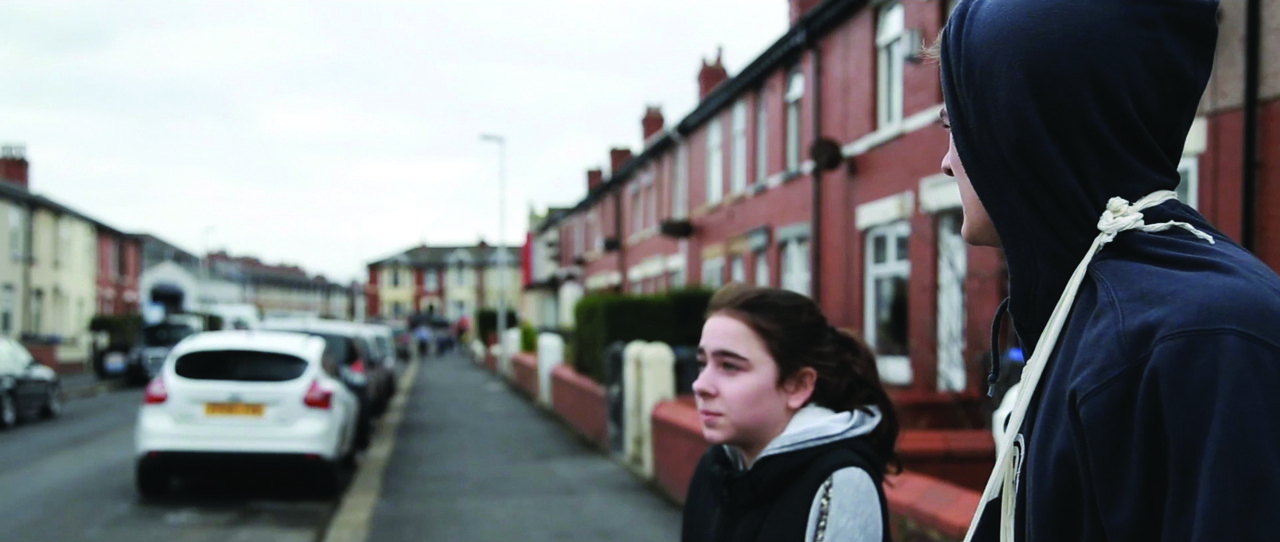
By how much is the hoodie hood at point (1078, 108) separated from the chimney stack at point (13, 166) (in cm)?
4927

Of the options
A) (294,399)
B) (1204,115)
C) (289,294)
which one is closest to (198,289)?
(289,294)

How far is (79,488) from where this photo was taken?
11.6 metres

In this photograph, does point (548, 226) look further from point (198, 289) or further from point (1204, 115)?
point (1204, 115)

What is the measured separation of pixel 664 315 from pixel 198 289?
69.6 meters

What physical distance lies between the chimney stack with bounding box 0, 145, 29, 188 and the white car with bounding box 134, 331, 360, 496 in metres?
38.4

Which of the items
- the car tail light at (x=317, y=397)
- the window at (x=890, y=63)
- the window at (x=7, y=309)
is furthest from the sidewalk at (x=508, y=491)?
the window at (x=7, y=309)

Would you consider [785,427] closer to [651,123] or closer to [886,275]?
[886,275]

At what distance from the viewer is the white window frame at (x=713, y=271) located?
22.2 meters

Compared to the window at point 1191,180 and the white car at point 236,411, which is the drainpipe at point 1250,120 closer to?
the window at point 1191,180

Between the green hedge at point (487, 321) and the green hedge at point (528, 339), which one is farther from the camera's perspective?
the green hedge at point (487, 321)

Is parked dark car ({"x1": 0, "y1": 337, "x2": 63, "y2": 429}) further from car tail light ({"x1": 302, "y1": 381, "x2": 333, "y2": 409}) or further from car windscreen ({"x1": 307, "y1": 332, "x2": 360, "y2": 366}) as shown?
car tail light ({"x1": 302, "y1": 381, "x2": 333, "y2": 409})

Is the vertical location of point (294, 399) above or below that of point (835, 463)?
below

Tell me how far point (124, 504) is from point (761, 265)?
11.5 m

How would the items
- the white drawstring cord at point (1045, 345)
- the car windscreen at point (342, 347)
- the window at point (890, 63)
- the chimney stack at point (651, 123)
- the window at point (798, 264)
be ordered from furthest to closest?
the chimney stack at point (651, 123), the window at point (798, 264), the car windscreen at point (342, 347), the window at point (890, 63), the white drawstring cord at point (1045, 345)
